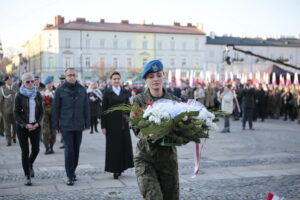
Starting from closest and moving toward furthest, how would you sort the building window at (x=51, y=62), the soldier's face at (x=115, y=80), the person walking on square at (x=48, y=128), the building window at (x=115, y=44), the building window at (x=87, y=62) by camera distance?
the soldier's face at (x=115, y=80) → the person walking on square at (x=48, y=128) → the building window at (x=51, y=62) → the building window at (x=87, y=62) → the building window at (x=115, y=44)

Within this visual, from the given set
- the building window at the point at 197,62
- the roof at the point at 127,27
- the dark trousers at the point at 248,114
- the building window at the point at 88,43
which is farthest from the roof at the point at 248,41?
the dark trousers at the point at 248,114

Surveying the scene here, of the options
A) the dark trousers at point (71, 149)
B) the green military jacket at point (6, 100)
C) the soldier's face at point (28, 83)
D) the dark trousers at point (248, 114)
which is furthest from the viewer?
the dark trousers at point (248, 114)

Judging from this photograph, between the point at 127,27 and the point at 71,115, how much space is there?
8535 cm

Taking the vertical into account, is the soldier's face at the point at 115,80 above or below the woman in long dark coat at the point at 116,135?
above

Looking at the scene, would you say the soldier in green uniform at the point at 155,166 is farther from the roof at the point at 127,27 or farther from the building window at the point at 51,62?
the building window at the point at 51,62

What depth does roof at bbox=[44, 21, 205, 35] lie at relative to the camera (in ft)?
284

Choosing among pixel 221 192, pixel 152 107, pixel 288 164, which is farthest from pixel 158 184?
pixel 288 164

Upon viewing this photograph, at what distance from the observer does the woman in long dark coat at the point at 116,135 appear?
7.82m

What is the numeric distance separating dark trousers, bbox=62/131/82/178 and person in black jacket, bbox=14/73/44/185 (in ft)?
→ 1.98

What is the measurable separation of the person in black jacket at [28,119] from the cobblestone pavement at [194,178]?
0.49 m

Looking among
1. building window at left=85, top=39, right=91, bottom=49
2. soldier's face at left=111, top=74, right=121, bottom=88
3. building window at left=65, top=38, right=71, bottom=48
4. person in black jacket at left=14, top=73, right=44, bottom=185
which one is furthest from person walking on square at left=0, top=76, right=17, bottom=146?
building window at left=85, top=39, right=91, bottom=49

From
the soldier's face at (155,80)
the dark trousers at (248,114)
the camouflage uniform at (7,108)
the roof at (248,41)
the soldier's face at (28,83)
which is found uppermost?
the roof at (248,41)

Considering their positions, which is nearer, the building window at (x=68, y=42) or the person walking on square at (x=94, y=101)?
the person walking on square at (x=94, y=101)

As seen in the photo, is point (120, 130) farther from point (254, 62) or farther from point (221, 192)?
point (254, 62)
